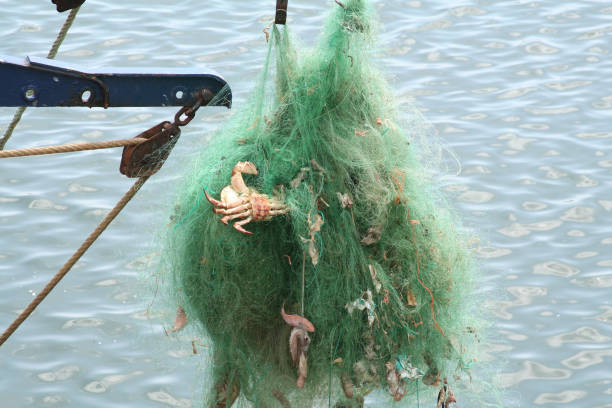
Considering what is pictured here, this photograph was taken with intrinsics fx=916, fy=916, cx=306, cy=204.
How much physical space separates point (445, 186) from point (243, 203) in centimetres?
329

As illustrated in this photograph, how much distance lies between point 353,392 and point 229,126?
978 millimetres

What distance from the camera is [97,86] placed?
2.81 m

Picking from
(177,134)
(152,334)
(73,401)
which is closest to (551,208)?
(152,334)

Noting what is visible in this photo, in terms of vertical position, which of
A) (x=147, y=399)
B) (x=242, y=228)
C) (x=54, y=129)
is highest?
(x=242, y=228)

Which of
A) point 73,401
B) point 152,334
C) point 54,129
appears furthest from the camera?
point 54,129

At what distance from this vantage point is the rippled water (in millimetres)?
4812

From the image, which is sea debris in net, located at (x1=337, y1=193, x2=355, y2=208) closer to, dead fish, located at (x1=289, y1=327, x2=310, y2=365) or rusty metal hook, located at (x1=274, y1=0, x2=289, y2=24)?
dead fish, located at (x1=289, y1=327, x2=310, y2=365)

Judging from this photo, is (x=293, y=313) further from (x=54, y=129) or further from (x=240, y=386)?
(x=54, y=129)

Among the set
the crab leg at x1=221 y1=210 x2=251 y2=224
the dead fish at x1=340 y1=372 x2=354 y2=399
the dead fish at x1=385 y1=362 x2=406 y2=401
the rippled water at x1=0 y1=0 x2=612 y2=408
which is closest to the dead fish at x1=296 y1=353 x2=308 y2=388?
the dead fish at x1=340 y1=372 x2=354 y2=399

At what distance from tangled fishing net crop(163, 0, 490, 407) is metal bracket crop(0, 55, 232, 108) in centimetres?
18

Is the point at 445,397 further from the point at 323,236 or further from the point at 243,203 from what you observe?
the point at 243,203

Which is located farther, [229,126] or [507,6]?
[507,6]

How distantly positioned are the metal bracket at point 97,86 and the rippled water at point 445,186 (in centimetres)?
41

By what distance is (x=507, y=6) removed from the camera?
809 centimetres
